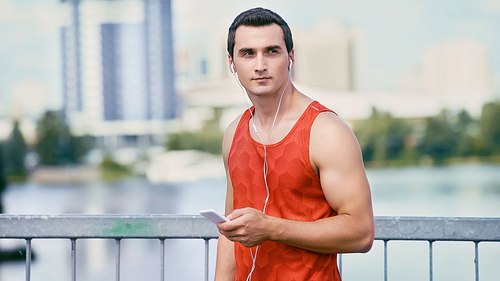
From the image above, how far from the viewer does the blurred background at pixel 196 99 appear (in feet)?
128

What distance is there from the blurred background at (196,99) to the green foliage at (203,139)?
0.11 metres

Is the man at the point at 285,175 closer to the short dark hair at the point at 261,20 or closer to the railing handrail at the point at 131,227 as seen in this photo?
the short dark hair at the point at 261,20

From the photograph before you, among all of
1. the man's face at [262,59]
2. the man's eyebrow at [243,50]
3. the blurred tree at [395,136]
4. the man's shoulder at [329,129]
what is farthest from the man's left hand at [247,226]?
the blurred tree at [395,136]

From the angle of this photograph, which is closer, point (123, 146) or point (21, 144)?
point (21, 144)

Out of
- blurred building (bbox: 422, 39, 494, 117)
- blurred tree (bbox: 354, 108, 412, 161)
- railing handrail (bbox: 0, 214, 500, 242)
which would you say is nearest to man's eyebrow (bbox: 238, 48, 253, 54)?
railing handrail (bbox: 0, 214, 500, 242)

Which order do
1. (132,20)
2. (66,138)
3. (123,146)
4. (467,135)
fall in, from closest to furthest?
1. (467,135)
2. (66,138)
3. (123,146)
4. (132,20)

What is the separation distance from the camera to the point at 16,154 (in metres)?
40.0

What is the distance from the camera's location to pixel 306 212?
5.01ft

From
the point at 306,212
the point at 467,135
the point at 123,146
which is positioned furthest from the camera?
the point at 123,146

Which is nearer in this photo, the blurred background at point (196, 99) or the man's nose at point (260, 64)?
the man's nose at point (260, 64)

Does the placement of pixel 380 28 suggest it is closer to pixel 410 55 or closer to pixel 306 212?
pixel 410 55

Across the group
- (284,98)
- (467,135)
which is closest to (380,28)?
(467,135)

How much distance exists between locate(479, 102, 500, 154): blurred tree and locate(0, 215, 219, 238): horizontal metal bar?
134 feet

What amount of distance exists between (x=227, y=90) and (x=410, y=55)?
16081 mm
